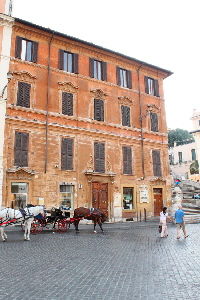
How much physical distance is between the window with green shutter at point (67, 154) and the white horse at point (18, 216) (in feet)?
25.9

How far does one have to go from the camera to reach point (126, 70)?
1046 inches

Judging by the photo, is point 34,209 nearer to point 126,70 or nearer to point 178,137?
point 126,70

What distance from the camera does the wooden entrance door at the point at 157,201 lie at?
25422 mm

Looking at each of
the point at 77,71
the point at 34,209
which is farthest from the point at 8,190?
the point at 77,71

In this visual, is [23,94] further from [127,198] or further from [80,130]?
[127,198]

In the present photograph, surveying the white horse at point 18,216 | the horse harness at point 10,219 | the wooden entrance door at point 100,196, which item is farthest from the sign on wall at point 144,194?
the horse harness at point 10,219

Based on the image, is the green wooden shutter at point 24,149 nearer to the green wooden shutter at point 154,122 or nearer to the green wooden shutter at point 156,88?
the green wooden shutter at point 154,122

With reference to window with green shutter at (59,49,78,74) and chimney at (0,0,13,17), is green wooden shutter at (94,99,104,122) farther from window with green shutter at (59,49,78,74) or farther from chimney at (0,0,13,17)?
chimney at (0,0,13,17)

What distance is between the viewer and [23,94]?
2058cm

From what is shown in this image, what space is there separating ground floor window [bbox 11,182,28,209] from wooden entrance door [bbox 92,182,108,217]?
5.61m

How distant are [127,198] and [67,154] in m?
6.91

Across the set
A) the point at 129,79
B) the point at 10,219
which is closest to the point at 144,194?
the point at 129,79

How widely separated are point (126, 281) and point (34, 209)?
8.12 metres

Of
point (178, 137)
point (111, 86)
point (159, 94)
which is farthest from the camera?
point (178, 137)
